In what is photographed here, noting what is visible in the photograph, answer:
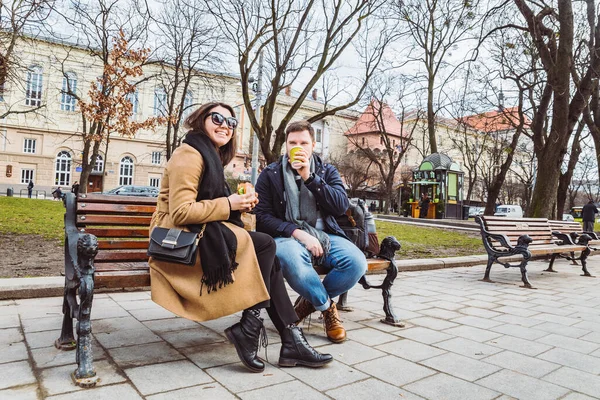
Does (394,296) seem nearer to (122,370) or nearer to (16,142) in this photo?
(122,370)

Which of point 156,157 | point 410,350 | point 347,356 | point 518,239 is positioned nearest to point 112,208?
point 347,356

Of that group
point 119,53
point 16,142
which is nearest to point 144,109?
point 16,142

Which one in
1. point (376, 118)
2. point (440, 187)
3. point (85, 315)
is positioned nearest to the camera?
point (85, 315)

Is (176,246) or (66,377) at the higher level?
(176,246)

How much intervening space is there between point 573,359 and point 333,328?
1728mm

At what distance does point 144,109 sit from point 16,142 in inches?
435

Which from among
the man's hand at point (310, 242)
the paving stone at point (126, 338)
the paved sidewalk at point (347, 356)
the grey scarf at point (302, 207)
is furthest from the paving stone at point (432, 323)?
the paving stone at point (126, 338)

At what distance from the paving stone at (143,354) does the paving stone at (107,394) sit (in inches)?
A: 13.7

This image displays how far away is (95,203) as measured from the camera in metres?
3.45

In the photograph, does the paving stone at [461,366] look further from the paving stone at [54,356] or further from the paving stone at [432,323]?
the paving stone at [54,356]

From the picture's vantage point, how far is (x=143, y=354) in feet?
10.1

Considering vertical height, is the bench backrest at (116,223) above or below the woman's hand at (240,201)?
below

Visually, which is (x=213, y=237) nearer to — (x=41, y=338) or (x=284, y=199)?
(x=284, y=199)

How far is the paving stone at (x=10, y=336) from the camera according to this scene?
323 cm
